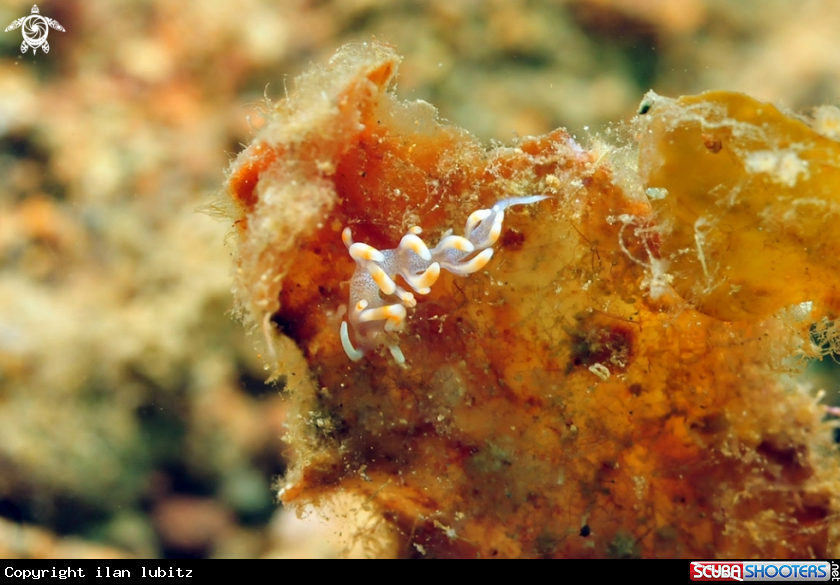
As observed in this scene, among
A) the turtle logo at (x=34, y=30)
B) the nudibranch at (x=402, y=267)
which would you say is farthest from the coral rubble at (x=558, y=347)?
the turtle logo at (x=34, y=30)

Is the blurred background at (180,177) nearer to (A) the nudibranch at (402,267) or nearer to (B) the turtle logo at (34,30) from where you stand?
(B) the turtle logo at (34,30)

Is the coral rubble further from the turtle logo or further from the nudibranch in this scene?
the turtle logo

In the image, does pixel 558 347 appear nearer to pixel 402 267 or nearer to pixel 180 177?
pixel 402 267

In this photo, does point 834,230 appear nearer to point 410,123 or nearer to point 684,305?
point 684,305

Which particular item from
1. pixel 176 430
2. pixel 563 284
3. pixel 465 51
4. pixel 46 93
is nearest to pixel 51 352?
pixel 176 430

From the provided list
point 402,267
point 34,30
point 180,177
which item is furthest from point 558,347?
point 34,30

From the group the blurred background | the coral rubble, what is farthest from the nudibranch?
the blurred background
